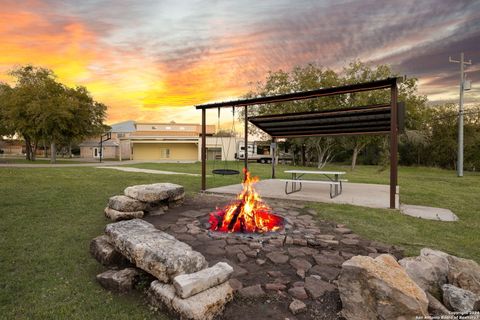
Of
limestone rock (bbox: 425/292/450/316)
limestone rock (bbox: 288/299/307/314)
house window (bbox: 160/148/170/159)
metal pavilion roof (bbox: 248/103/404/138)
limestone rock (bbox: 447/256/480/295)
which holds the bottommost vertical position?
limestone rock (bbox: 288/299/307/314)

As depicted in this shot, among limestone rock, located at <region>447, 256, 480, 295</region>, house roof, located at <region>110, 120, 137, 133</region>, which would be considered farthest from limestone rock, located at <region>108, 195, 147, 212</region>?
house roof, located at <region>110, 120, 137, 133</region>

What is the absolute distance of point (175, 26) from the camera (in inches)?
380

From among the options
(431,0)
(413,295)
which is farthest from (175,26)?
(413,295)

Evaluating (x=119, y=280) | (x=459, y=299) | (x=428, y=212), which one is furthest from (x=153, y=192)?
(x=428, y=212)

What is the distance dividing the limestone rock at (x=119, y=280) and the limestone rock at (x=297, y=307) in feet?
5.47

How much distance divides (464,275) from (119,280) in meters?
3.50

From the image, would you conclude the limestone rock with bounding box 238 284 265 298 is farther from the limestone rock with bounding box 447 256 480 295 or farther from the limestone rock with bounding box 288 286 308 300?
the limestone rock with bounding box 447 256 480 295

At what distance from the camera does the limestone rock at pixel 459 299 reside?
2.36m

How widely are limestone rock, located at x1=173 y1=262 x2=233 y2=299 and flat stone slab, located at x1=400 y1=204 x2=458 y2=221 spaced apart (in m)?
5.23

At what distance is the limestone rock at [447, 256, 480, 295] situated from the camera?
266 centimetres

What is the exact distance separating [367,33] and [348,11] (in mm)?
2359

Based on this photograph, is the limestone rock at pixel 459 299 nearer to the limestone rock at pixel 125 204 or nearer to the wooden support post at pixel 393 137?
the wooden support post at pixel 393 137

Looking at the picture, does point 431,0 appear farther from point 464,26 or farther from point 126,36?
point 126,36

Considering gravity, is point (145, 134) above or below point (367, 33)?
below
